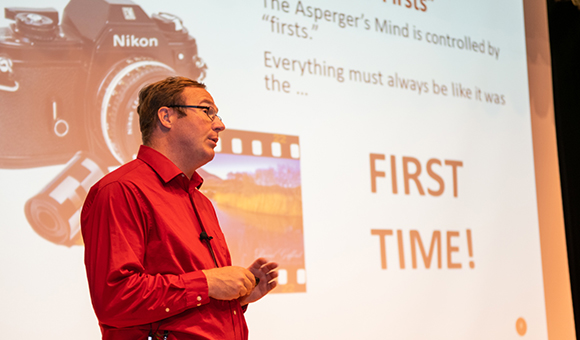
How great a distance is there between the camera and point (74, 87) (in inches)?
101

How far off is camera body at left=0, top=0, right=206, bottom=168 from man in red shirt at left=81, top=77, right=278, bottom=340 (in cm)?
79

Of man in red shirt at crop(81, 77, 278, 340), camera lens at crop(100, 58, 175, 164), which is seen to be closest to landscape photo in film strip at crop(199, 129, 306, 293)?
camera lens at crop(100, 58, 175, 164)

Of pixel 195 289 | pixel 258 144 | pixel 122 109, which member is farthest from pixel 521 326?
pixel 195 289

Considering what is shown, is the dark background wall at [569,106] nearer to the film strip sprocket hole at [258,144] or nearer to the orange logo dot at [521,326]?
the orange logo dot at [521,326]

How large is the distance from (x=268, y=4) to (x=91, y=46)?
0.98 metres

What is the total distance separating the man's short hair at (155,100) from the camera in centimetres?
183

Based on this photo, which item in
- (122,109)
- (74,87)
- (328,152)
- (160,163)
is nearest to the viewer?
(160,163)

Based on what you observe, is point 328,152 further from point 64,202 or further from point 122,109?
point 64,202

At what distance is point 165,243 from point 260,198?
1.36 meters

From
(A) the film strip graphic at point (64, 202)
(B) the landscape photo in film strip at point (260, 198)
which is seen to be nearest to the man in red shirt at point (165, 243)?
(A) the film strip graphic at point (64, 202)

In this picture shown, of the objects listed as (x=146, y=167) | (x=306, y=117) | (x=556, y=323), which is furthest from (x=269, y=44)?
(x=556, y=323)

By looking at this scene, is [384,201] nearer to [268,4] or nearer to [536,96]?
[268,4]

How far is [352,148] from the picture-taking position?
10.9 feet

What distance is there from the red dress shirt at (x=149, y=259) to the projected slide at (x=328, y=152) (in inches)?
34.5
